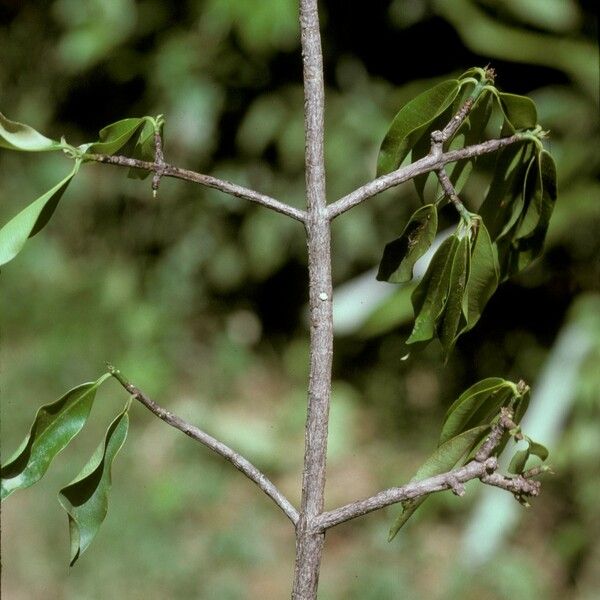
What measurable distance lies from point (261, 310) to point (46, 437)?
4.78 ft

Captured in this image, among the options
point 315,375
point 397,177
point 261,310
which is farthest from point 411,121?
point 261,310

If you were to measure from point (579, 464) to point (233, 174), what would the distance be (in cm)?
87

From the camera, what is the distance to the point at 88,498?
1.49 feet

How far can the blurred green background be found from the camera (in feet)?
4.86

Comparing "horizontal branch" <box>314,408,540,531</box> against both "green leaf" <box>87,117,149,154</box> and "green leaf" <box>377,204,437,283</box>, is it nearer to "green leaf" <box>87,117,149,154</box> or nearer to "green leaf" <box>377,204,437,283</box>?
"green leaf" <box>377,204,437,283</box>

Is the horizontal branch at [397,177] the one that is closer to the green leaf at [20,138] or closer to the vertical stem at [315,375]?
the vertical stem at [315,375]

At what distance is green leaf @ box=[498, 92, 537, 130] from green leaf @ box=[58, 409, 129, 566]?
0.90ft

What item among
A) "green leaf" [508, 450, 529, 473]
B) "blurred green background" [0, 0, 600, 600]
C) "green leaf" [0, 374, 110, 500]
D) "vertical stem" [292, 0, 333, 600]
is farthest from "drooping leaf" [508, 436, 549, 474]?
"blurred green background" [0, 0, 600, 600]

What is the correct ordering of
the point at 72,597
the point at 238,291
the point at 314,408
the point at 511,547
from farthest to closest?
the point at 238,291
the point at 511,547
the point at 72,597
the point at 314,408

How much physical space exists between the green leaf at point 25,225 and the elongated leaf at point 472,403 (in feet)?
0.77

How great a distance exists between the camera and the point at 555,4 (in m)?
1.45

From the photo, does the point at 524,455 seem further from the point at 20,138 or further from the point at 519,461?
the point at 20,138

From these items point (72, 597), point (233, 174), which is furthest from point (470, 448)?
point (233, 174)

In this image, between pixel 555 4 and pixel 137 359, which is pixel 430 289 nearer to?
pixel 555 4
